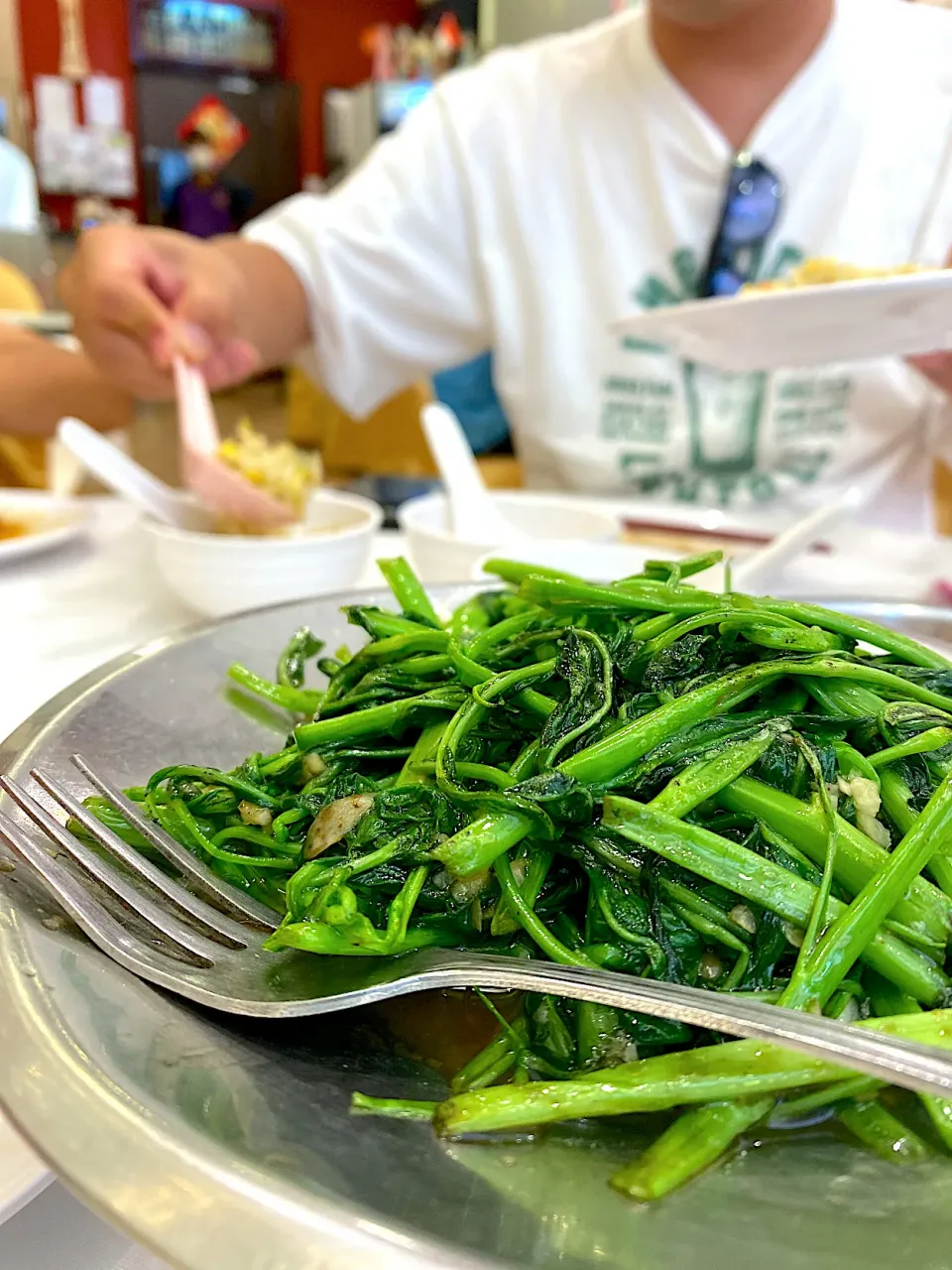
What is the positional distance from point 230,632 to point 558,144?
1886 millimetres

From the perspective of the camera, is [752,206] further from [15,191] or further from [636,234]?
[15,191]

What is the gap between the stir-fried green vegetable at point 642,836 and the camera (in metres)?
0.43

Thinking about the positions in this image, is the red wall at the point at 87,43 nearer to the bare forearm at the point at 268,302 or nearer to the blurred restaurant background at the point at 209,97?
the blurred restaurant background at the point at 209,97

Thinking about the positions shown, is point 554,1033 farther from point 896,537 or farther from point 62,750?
point 896,537

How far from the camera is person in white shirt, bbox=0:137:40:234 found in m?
7.09

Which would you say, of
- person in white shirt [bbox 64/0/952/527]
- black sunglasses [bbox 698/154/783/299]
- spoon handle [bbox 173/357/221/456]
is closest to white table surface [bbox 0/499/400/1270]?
spoon handle [bbox 173/357/221/456]

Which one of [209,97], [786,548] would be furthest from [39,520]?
[209,97]

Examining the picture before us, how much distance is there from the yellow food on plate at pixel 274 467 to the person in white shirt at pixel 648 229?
682mm

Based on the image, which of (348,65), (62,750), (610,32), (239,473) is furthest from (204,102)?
(62,750)

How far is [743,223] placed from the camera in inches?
81.8

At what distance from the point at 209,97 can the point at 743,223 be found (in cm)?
886

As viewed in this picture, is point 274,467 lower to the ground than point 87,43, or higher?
lower

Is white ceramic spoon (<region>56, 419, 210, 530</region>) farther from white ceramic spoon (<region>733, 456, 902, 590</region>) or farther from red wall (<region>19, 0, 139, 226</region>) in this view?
red wall (<region>19, 0, 139, 226</region>)

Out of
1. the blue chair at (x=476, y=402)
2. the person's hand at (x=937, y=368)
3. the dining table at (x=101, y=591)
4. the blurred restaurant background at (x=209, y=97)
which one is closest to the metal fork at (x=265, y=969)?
the dining table at (x=101, y=591)
